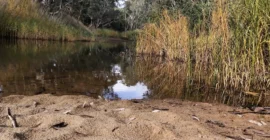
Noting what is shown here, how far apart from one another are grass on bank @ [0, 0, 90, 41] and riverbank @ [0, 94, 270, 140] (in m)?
12.8

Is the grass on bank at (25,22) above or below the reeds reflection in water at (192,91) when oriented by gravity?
above

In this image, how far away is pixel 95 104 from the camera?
2.83 m

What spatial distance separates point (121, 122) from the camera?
223 centimetres

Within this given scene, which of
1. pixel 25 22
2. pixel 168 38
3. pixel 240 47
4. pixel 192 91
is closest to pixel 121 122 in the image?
pixel 192 91

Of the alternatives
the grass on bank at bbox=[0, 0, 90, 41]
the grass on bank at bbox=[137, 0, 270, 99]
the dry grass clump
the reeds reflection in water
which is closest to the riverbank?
the reeds reflection in water

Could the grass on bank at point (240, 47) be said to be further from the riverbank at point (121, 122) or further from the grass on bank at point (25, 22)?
the grass on bank at point (25, 22)

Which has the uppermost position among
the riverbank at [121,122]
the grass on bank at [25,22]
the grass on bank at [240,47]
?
the grass on bank at [25,22]

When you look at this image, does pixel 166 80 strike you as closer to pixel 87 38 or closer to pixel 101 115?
pixel 101 115

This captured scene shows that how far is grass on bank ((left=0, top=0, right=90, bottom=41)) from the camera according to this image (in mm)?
14578

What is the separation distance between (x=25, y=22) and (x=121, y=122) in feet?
45.7

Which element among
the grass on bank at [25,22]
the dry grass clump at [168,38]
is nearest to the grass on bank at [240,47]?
the dry grass clump at [168,38]

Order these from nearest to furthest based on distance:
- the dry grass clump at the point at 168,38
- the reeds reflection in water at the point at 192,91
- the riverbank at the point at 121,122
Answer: the riverbank at the point at 121,122, the reeds reflection in water at the point at 192,91, the dry grass clump at the point at 168,38

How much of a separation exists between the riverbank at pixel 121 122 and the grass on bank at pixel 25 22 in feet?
42.1

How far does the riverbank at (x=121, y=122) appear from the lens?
6.52ft
